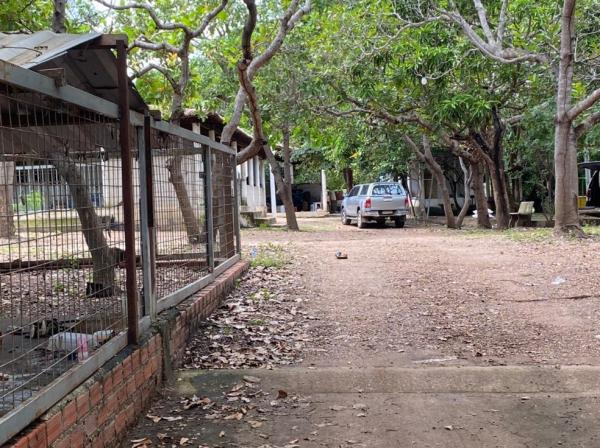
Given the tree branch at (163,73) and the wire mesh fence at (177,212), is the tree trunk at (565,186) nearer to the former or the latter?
the tree branch at (163,73)

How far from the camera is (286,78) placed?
16.5m

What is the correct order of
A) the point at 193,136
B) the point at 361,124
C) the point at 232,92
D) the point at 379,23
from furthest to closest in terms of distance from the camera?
the point at 361,124 → the point at 232,92 → the point at 379,23 → the point at 193,136

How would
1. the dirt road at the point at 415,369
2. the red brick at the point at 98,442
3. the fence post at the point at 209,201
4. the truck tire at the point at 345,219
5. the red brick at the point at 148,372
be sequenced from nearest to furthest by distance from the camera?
the red brick at the point at 98,442
the dirt road at the point at 415,369
the red brick at the point at 148,372
the fence post at the point at 209,201
the truck tire at the point at 345,219

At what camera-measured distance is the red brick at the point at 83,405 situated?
3018 millimetres

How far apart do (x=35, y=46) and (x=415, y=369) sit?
359cm

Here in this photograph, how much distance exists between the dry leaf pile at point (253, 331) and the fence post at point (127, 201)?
1.24 metres

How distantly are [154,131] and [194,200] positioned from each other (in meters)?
1.43

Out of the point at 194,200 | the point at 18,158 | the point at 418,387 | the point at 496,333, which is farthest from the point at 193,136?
→ the point at 496,333

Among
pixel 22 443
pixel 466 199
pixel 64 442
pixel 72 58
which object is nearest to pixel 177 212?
pixel 72 58

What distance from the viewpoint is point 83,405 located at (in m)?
3.07

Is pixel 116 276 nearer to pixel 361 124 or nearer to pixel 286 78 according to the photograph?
pixel 286 78

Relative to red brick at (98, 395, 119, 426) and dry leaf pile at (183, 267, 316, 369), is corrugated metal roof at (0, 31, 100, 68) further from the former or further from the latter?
dry leaf pile at (183, 267, 316, 369)

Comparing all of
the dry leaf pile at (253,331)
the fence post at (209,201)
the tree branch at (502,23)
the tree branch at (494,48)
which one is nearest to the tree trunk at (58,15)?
the fence post at (209,201)

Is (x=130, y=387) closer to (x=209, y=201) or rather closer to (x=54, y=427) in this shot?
(x=54, y=427)
